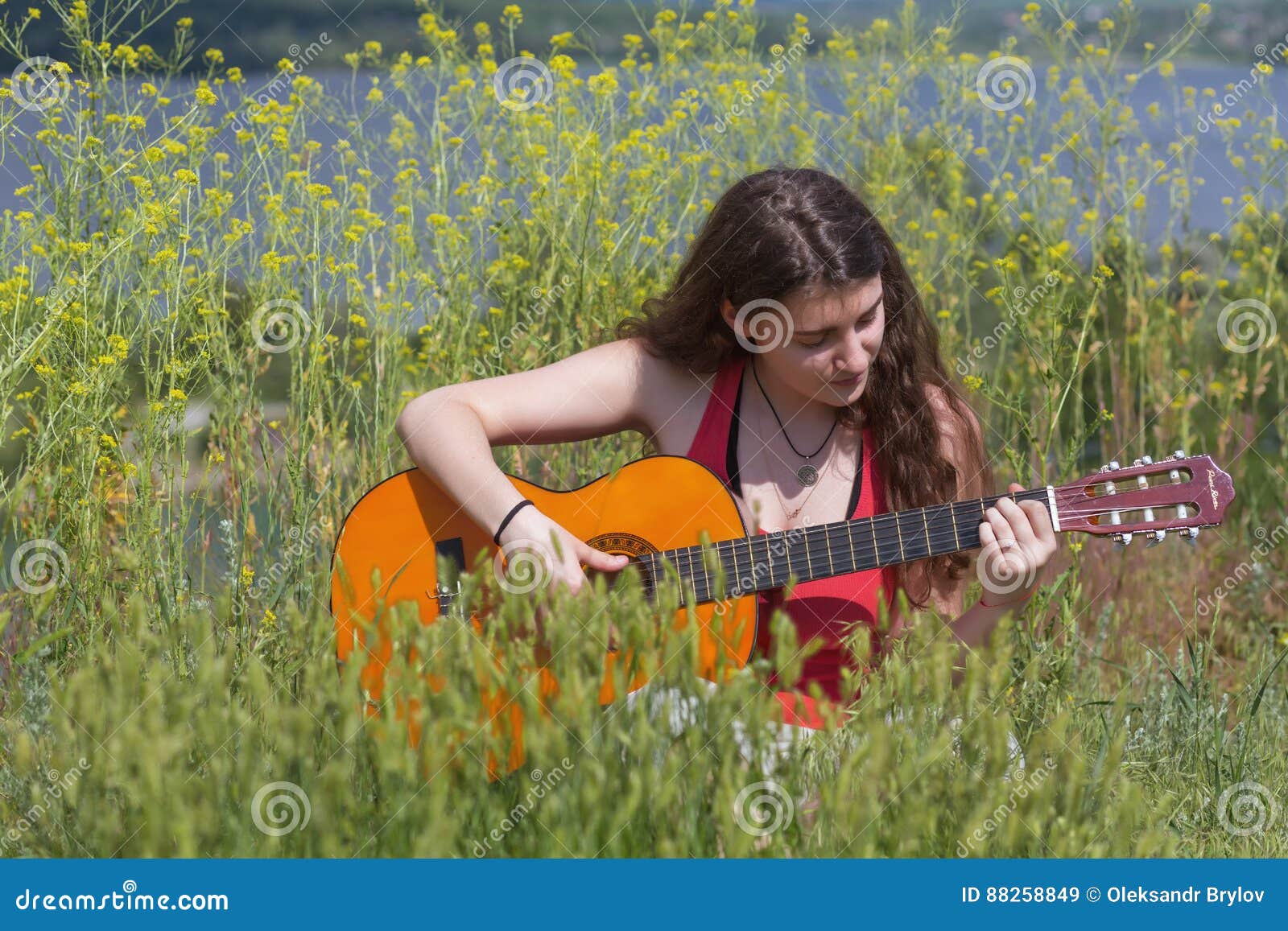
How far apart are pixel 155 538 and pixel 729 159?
2168mm

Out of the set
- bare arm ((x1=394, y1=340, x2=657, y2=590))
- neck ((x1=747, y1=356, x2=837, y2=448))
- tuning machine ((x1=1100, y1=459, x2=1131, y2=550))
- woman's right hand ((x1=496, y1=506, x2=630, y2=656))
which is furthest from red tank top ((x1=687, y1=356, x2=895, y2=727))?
tuning machine ((x1=1100, y1=459, x2=1131, y2=550))

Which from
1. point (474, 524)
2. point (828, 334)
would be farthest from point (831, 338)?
point (474, 524)

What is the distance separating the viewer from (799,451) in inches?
103

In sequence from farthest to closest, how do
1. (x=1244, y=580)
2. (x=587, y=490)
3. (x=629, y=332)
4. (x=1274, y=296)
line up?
1. (x=1274, y=296)
2. (x=1244, y=580)
3. (x=629, y=332)
4. (x=587, y=490)

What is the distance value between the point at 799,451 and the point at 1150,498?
741 millimetres

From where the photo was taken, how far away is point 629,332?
2.80 metres

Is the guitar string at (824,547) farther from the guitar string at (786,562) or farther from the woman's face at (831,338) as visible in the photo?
the woman's face at (831,338)

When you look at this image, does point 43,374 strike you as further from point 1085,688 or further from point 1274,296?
point 1274,296

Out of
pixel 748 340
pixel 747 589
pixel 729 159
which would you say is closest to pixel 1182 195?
pixel 729 159

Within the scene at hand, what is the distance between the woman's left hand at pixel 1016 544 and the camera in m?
2.12

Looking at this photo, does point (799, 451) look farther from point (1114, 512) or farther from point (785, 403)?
point (1114, 512)

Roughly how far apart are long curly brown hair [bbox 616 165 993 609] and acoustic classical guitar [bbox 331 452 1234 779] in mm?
226

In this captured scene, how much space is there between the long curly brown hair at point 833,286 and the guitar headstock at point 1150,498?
41 centimetres

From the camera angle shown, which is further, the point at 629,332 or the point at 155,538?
the point at 629,332
